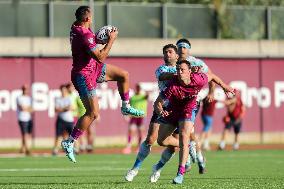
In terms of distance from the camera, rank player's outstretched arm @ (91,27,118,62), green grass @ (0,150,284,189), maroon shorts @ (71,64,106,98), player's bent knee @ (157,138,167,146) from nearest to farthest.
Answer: player's outstretched arm @ (91,27,118,62) < green grass @ (0,150,284,189) < maroon shorts @ (71,64,106,98) < player's bent knee @ (157,138,167,146)

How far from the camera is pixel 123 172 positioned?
22.3 m

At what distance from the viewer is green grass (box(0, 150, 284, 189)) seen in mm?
17578

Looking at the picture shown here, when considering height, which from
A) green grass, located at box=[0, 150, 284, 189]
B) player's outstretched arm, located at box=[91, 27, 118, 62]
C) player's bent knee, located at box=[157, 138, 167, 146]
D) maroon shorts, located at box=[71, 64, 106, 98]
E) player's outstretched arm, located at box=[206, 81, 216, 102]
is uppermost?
player's outstretched arm, located at box=[91, 27, 118, 62]

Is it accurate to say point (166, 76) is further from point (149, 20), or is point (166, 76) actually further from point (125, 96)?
point (149, 20)

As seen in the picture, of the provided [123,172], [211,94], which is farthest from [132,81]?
[211,94]

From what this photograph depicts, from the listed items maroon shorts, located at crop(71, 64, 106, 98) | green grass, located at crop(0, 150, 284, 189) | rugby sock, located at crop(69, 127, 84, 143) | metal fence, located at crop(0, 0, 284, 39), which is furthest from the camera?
metal fence, located at crop(0, 0, 284, 39)

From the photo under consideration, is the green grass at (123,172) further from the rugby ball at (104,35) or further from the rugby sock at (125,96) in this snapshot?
the rugby ball at (104,35)

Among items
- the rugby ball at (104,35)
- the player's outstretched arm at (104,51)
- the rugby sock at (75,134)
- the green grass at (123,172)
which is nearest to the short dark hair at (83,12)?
the rugby ball at (104,35)

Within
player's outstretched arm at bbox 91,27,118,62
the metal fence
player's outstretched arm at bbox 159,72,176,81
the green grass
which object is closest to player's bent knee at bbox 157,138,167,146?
the green grass

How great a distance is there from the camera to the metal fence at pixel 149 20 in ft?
130

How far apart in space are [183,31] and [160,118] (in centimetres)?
2421

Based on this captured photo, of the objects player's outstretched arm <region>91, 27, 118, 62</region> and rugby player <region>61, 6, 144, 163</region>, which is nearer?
player's outstretched arm <region>91, 27, 118, 62</region>

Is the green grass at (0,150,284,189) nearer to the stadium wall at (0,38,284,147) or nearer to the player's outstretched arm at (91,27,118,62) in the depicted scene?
the player's outstretched arm at (91,27,118,62)

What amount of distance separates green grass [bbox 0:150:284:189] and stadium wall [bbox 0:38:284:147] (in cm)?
761
